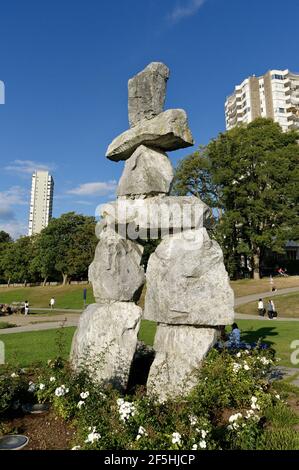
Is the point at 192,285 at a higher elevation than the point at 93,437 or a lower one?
higher

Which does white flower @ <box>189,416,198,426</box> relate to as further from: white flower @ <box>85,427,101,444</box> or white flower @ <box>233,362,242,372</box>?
white flower @ <box>233,362,242,372</box>

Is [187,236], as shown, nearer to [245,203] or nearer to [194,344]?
[194,344]

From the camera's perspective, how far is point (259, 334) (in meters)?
16.2

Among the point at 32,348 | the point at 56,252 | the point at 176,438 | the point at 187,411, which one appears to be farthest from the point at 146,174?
the point at 56,252

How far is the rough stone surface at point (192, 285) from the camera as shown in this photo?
6.10 meters

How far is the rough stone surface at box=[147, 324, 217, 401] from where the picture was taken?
5.96 meters

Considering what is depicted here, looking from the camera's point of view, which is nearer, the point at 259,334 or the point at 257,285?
the point at 259,334

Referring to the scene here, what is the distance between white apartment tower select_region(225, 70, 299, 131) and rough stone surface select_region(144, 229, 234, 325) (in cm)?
9103

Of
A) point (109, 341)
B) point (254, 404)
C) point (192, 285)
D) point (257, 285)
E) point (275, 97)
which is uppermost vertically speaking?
point (275, 97)

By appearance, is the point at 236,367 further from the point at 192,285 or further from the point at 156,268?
the point at 156,268

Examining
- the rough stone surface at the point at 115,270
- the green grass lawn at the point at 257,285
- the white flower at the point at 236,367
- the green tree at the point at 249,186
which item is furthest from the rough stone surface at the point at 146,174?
the green tree at the point at 249,186

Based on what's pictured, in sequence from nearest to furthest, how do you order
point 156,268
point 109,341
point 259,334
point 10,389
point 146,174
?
point 10,389, point 109,341, point 156,268, point 146,174, point 259,334

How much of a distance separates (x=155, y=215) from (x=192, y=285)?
4.85 ft
